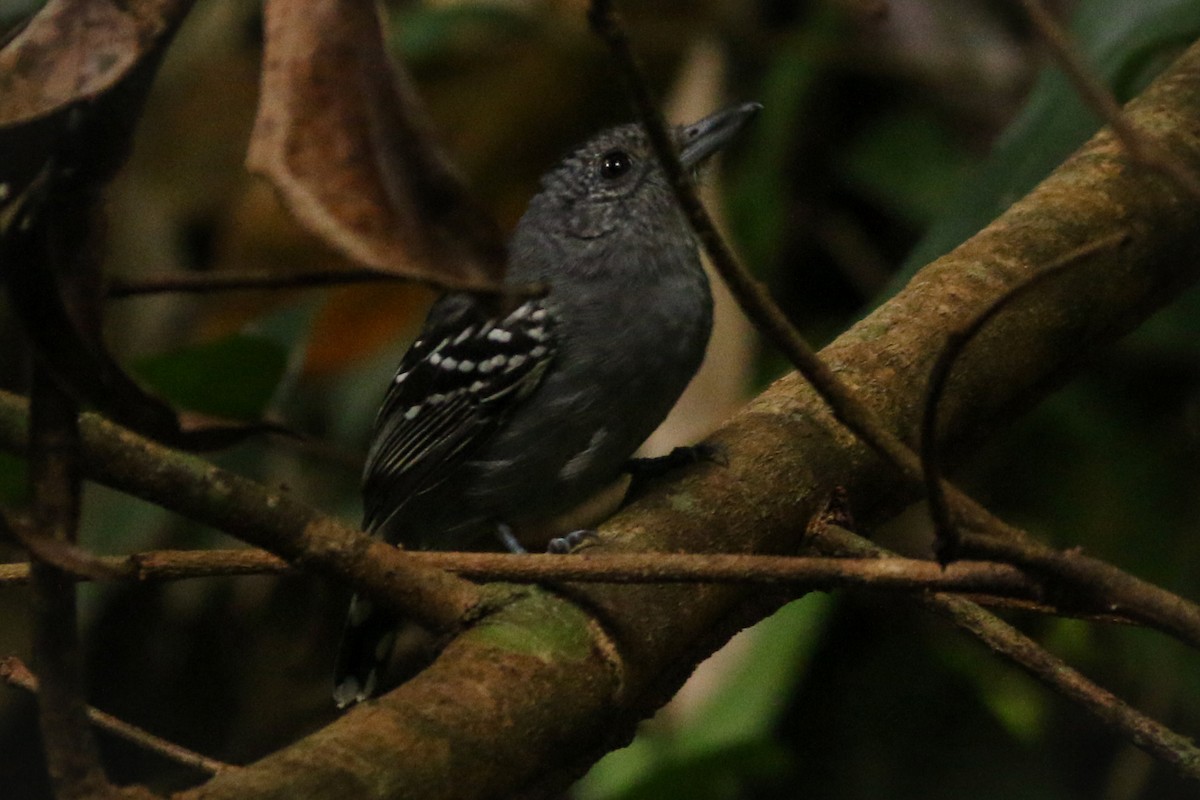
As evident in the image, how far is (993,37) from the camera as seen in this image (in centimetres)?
471

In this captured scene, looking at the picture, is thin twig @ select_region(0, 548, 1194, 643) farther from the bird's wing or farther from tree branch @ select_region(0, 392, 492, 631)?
the bird's wing

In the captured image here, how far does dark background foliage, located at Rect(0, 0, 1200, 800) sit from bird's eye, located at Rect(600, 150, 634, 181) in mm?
709

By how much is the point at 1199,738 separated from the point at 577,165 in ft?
6.93

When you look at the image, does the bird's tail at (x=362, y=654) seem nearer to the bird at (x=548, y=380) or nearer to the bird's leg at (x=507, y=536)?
the bird at (x=548, y=380)

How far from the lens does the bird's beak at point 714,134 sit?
2.90 metres

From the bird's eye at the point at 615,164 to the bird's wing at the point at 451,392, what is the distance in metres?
0.44

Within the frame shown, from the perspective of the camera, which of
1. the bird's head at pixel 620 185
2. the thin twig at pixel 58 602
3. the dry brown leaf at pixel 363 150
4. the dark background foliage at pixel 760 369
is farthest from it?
the dark background foliage at pixel 760 369

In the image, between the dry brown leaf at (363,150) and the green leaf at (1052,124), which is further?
the green leaf at (1052,124)

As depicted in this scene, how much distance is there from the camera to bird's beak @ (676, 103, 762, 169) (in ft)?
9.51

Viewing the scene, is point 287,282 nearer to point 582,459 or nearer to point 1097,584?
point 1097,584

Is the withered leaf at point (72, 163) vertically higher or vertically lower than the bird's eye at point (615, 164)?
higher

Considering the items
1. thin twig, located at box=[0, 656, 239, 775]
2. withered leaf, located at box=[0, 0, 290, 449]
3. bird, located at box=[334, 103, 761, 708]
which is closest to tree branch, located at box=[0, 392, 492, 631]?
withered leaf, located at box=[0, 0, 290, 449]

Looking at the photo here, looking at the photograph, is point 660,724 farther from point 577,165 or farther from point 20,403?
point 20,403

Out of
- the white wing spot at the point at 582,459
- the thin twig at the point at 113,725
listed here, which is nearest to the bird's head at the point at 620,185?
the white wing spot at the point at 582,459
